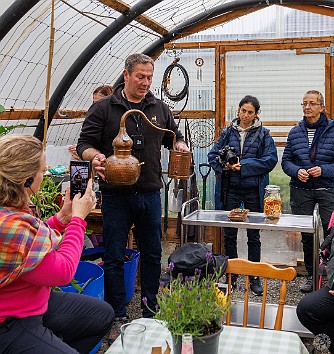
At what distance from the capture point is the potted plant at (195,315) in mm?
1573

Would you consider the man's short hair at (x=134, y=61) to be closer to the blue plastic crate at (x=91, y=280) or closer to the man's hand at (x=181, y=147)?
the man's hand at (x=181, y=147)

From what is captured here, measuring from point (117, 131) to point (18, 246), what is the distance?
149 cm

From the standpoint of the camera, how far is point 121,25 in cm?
489

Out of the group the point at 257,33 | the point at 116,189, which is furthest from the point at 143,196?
the point at 257,33

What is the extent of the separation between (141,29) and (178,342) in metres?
4.18

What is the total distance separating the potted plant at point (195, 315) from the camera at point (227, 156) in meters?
2.61

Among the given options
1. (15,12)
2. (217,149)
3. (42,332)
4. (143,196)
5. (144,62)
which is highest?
(15,12)

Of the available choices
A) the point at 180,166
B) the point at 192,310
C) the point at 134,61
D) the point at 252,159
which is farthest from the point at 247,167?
the point at 192,310

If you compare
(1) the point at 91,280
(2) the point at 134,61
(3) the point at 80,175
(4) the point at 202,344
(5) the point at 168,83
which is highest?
(5) the point at 168,83

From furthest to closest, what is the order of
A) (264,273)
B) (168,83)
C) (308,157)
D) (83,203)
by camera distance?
(168,83) → (308,157) → (264,273) → (83,203)

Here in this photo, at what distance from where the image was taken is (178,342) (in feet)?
5.19

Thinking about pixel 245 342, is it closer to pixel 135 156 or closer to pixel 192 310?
pixel 192 310

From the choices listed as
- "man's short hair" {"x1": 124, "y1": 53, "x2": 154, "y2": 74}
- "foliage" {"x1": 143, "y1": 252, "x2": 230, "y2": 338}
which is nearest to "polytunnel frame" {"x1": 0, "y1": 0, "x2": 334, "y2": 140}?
"man's short hair" {"x1": 124, "y1": 53, "x2": 154, "y2": 74}

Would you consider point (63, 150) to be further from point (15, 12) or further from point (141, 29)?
point (15, 12)
